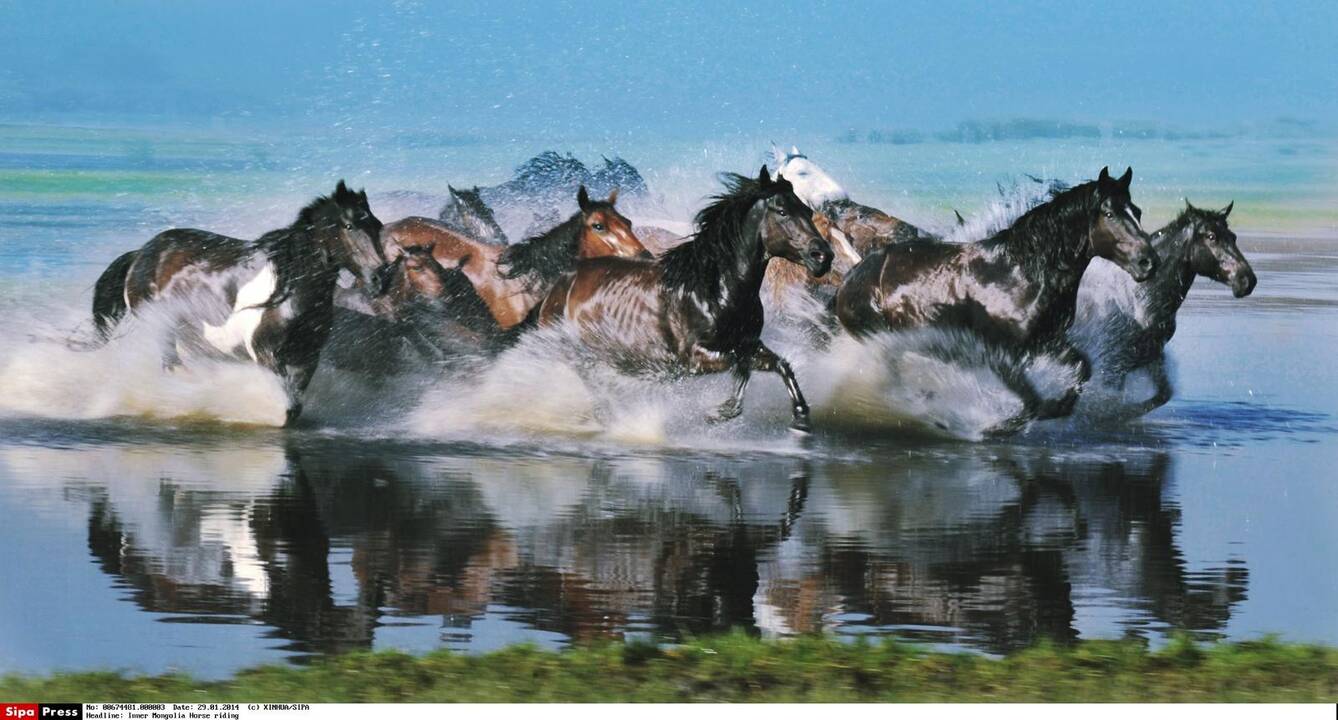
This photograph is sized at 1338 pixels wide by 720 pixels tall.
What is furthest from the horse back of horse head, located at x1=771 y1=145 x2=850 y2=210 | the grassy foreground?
the grassy foreground

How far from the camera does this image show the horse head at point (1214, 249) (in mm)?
11641

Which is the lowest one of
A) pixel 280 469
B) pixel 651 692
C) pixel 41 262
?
pixel 651 692

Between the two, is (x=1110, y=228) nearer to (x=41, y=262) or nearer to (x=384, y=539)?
(x=384, y=539)

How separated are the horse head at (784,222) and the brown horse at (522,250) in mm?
1184

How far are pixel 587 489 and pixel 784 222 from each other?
1.77 m

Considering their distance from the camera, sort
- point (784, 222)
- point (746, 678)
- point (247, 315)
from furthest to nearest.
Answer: point (247, 315) → point (784, 222) → point (746, 678)

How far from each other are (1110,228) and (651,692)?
17.7 ft

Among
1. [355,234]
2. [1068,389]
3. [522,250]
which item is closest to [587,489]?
[355,234]

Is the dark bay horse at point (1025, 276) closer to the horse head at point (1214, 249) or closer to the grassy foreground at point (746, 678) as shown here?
the horse head at point (1214, 249)

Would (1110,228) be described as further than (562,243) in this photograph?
No

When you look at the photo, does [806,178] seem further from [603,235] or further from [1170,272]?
[1170,272]

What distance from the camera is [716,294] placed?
11.1 meters

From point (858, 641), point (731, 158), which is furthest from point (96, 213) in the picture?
point (858, 641)

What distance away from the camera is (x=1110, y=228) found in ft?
36.3
